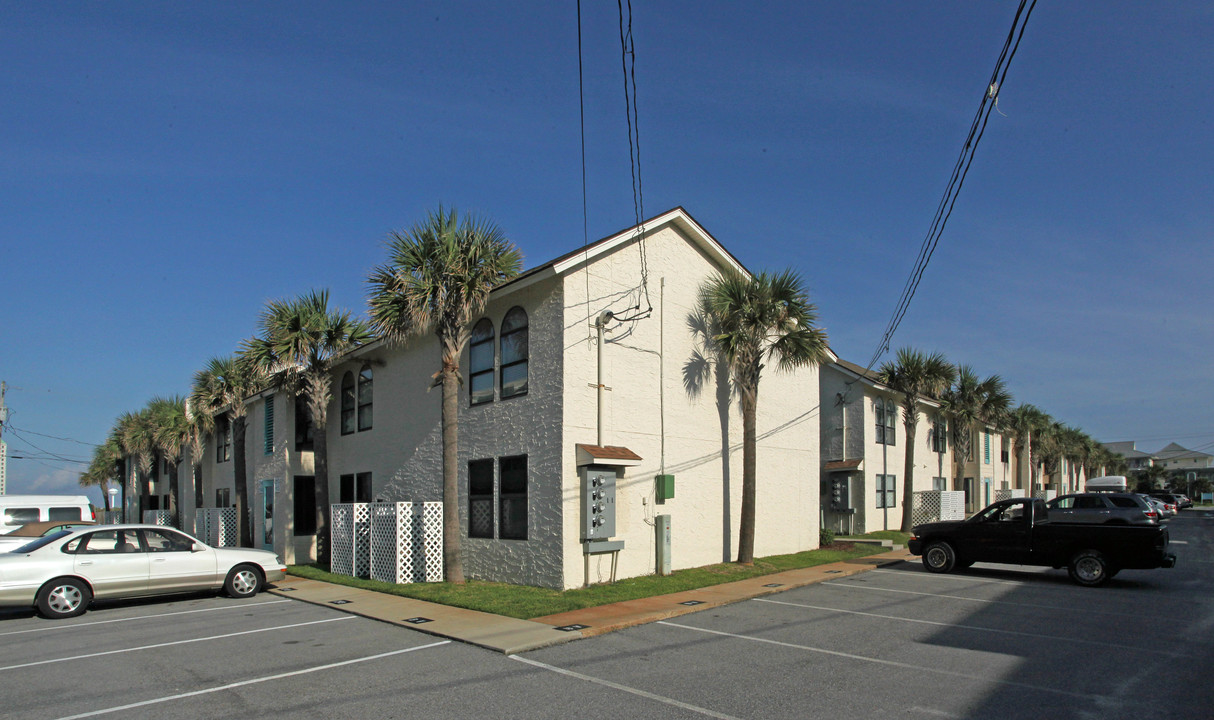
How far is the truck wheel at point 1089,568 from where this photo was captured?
1517 centimetres

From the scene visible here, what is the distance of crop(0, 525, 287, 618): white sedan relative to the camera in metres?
13.1

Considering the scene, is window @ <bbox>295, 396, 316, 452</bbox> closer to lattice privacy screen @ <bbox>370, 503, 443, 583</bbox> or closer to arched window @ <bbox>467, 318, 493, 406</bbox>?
lattice privacy screen @ <bbox>370, 503, 443, 583</bbox>

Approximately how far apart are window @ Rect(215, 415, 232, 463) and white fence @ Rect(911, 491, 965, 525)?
27.4 m

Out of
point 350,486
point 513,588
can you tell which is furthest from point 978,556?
point 350,486

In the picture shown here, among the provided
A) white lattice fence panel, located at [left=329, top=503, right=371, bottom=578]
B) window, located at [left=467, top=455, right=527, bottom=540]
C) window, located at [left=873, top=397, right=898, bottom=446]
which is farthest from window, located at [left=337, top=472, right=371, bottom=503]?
window, located at [left=873, top=397, right=898, bottom=446]

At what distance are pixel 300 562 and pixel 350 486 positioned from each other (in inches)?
108

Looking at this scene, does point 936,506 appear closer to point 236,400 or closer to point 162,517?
point 236,400

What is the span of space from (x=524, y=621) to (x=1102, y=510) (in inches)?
653

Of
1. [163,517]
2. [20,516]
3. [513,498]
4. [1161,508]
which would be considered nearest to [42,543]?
[513,498]

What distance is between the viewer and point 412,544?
Result: 1623 centimetres

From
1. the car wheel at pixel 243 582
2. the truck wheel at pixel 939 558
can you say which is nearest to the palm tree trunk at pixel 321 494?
the car wheel at pixel 243 582

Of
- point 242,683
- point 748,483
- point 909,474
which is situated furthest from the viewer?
point 909,474

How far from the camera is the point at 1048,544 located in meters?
15.9

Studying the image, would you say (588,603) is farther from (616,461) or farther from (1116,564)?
(1116,564)
